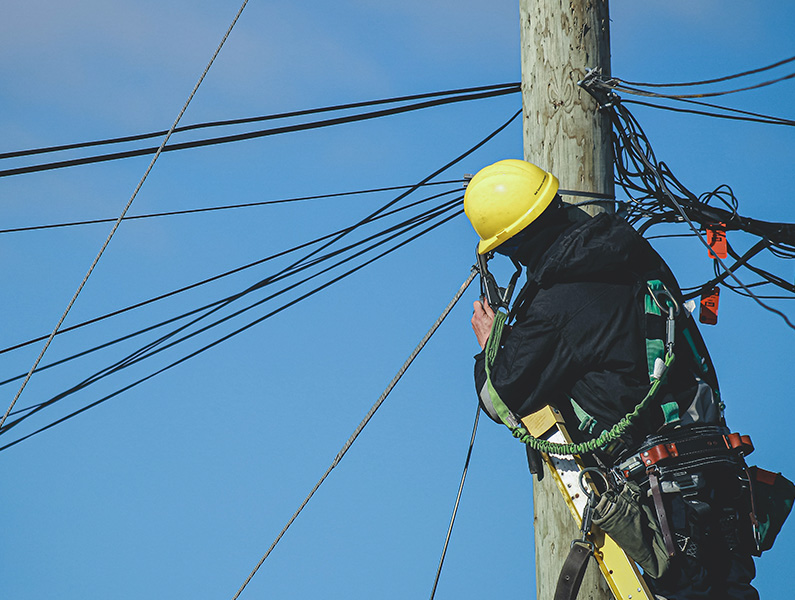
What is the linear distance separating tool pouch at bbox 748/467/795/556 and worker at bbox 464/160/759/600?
5 cm

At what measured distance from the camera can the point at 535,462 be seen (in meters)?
4.27

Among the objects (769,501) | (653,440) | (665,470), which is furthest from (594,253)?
(769,501)

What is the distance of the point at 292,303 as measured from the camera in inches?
273

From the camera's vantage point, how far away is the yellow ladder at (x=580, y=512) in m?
3.94

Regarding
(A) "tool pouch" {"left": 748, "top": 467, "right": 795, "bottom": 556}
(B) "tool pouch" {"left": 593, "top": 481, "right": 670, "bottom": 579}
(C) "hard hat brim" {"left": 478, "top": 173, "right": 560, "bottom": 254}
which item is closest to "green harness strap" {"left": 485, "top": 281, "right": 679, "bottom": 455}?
(B) "tool pouch" {"left": 593, "top": 481, "right": 670, "bottom": 579}

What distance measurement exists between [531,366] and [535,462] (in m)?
0.62

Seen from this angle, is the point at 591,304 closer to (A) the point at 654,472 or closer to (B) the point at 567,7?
(A) the point at 654,472

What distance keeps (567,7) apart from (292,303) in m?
3.22

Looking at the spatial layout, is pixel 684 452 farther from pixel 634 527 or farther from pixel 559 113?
pixel 559 113

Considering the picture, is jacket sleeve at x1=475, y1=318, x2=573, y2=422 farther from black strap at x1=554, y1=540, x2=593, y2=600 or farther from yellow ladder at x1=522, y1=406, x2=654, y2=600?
black strap at x1=554, y1=540, x2=593, y2=600

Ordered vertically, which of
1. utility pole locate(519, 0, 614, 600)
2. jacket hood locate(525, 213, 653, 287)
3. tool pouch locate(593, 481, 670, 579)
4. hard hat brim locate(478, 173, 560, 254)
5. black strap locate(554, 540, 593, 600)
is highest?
utility pole locate(519, 0, 614, 600)

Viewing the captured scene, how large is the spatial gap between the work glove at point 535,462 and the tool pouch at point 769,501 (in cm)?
91

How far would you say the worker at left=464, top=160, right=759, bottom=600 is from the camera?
385 cm

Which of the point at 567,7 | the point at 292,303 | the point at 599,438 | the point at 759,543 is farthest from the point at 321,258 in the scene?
the point at 759,543
